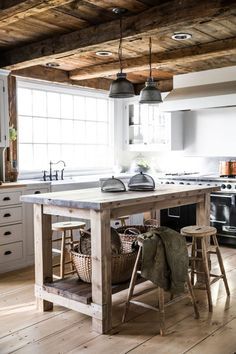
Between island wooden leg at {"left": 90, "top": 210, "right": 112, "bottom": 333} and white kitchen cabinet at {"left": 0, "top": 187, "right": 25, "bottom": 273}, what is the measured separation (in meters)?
1.85

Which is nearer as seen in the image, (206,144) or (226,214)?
(226,214)

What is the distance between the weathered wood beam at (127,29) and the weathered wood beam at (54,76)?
0.58 meters

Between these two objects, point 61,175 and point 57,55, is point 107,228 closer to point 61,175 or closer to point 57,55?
point 57,55

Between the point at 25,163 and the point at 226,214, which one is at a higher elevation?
the point at 25,163

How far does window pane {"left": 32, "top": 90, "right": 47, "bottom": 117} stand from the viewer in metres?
5.82

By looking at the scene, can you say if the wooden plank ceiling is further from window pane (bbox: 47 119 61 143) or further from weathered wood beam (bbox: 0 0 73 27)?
window pane (bbox: 47 119 61 143)

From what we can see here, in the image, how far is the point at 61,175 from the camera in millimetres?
5961

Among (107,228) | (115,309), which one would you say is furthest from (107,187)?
(115,309)

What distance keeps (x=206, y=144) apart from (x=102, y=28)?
10.0 ft

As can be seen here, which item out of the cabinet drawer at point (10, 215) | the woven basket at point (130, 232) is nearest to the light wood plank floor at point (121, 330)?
the woven basket at point (130, 232)

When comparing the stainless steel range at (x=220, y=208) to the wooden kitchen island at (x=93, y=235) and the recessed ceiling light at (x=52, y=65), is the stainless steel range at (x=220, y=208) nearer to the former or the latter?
the wooden kitchen island at (x=93, y=235)

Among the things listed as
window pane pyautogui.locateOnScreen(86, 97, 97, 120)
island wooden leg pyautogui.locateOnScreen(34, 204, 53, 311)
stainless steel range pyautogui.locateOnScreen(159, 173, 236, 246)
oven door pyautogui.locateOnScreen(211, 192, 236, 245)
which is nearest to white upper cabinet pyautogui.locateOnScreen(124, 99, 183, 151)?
window pane pyautogui.locateOnScreen(86, 97, 97, 120)

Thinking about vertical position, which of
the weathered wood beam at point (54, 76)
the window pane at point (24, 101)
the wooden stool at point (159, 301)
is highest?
the weathered wood beam at point (54, 76)

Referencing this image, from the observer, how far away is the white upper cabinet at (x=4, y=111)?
4820 mm
